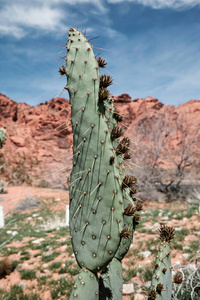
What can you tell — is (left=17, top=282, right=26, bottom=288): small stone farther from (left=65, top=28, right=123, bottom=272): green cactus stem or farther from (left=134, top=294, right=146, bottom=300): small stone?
(left=65, top=28, right=123, bottom=272): green cactus stem

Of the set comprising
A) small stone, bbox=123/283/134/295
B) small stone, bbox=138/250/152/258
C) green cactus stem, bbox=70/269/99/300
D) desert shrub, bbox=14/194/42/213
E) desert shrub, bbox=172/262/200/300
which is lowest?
desert shrub, bbox=14/194/42/213

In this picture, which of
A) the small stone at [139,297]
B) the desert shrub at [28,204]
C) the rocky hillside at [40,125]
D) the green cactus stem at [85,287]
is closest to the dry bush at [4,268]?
the small stone at [139,297]

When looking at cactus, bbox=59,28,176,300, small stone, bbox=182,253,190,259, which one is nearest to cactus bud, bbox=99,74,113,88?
cactus, bbox=59,28,176,300

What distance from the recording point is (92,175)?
1649 millimetres

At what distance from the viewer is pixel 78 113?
169 centimetres

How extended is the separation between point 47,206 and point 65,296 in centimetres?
948

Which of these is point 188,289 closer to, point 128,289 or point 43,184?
point 128,289

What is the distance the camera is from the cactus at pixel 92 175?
5.27 ft

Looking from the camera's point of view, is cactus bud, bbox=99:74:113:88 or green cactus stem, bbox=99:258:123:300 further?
green cactus stem, bbox=99:258:123:300

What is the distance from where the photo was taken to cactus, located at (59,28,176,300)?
161 cm

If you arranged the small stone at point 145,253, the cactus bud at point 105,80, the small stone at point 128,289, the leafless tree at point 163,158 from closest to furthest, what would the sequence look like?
the cactus bud at point 105,80
the small stone at point 128,289
the small stone at point 145,253
the leafless tree at point 163,158

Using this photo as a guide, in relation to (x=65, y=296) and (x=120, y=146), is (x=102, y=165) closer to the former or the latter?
(x=120, y=146)

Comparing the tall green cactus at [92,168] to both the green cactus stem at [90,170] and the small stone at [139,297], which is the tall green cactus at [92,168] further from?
the small stone at [139,297]

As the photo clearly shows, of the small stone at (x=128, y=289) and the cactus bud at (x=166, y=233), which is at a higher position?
the cactus bud at (x=166, y=233)
